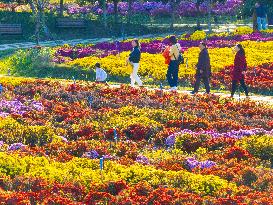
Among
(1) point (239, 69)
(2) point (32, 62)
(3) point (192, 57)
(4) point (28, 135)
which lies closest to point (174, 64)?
(1) point (239, 69)

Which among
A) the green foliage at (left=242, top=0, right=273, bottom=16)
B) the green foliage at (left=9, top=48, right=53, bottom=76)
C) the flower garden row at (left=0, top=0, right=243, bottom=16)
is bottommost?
the green foliage at (left=9, top=48, right=53, bottom=76)

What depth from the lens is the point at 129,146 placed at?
56.7 ft

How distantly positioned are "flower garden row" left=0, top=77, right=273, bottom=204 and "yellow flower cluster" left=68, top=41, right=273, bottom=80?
174 inches

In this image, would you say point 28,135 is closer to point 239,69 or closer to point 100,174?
point 100,174

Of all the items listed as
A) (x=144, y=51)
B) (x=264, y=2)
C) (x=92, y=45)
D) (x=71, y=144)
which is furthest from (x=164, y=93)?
(x=264, y=2)

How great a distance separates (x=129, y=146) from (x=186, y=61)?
11.7 meters

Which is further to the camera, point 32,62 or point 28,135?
point 32,62

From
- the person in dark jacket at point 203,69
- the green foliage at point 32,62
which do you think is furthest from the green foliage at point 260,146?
the green foliage at point 32,62

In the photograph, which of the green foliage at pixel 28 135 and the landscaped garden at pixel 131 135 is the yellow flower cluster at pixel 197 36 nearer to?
the landscaped garden at pixel 131 135

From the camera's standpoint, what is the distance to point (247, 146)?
16.8 m

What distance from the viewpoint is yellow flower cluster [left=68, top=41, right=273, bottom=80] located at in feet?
93.1

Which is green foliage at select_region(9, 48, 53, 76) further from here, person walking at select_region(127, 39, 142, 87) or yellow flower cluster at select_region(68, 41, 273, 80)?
person walking at select_region(127, 39, 142, 87)

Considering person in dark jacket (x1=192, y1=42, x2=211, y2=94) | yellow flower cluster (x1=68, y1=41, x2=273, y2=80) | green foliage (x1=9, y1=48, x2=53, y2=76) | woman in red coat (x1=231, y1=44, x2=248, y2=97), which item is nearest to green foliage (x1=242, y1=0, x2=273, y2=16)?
yellow flower cluster (x1=68, y1=41, x2=273, y2=80)

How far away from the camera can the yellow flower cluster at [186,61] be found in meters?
28.4
